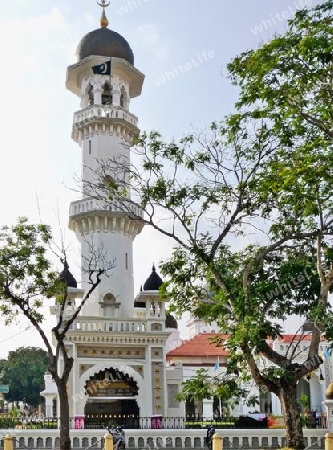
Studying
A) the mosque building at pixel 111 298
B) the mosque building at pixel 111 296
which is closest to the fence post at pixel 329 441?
the mosque building at pixel 111 298

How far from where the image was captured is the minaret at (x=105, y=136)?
104 feet

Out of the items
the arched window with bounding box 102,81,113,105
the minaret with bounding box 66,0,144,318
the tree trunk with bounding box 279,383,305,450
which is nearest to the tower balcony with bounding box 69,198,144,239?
the minaret with bounding box 66,0,144,318

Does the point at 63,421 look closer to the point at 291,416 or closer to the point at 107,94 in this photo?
the point at 291,416

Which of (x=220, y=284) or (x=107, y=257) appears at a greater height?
(x=107, y=257)

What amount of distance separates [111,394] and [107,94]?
1610 centimetres

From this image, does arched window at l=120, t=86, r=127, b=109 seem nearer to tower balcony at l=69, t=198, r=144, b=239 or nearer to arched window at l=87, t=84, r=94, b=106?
arched window at l=87, t=84, r=94, b=106

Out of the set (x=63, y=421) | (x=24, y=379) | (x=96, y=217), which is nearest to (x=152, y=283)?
(x=96, y=217)

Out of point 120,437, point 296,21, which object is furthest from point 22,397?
point 296,21

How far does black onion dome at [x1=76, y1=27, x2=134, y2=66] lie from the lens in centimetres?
3447

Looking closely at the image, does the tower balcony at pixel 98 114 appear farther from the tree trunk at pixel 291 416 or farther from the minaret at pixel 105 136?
the tree trunk at pixel 291 416

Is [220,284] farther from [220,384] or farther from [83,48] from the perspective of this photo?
[83,48]

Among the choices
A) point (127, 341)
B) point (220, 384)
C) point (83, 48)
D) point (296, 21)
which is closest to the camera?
point (296, 21)

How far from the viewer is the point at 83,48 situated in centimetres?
3481

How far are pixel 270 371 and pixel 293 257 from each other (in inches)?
149
